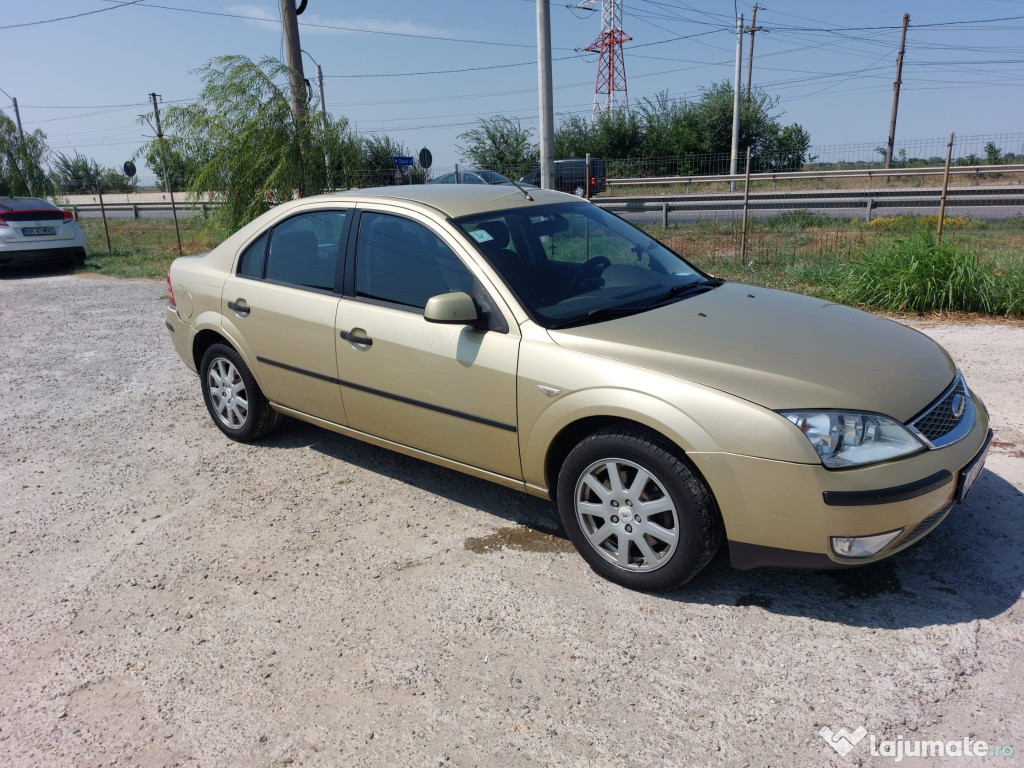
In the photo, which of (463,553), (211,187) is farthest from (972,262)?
(211,187)

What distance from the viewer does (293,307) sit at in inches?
179

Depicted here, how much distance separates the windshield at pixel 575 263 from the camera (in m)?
3.78

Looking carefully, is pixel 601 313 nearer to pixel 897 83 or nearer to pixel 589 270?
pixel 589 270

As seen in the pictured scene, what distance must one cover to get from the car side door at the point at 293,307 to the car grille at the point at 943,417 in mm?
2909

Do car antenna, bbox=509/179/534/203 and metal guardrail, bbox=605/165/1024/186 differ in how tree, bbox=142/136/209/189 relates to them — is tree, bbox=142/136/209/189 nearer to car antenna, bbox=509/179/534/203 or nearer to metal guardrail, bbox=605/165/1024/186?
car antenna, bbox=509/179/534/203

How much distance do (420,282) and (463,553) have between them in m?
1.39

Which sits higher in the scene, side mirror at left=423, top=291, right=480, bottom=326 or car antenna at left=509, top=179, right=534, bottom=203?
car antenna at left=509, top=179, right=534, bottom=203

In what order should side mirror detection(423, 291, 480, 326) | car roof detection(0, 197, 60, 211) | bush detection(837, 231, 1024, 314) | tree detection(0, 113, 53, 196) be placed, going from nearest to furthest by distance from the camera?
side mirror detection(423, 291, 480, 326), bush detection(837, 231, 1024, 314), car roof detection(0, 197, 60, 211), tree detection(0, 113, 53, 196)

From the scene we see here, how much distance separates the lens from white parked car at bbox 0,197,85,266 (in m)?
14.2

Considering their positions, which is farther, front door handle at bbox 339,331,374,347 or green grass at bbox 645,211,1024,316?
green grass at bbox 645,211,1024,316

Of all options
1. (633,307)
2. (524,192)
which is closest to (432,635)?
(633,307)

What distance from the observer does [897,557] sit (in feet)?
11.8

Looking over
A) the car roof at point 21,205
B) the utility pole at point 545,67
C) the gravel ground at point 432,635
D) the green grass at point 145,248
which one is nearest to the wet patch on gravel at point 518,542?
the gravel ground at point 432,635

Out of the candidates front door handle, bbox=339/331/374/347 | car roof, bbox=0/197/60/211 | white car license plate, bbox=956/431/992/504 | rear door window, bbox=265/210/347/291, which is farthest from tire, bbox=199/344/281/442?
car roof, bbox=0/197/60/211
